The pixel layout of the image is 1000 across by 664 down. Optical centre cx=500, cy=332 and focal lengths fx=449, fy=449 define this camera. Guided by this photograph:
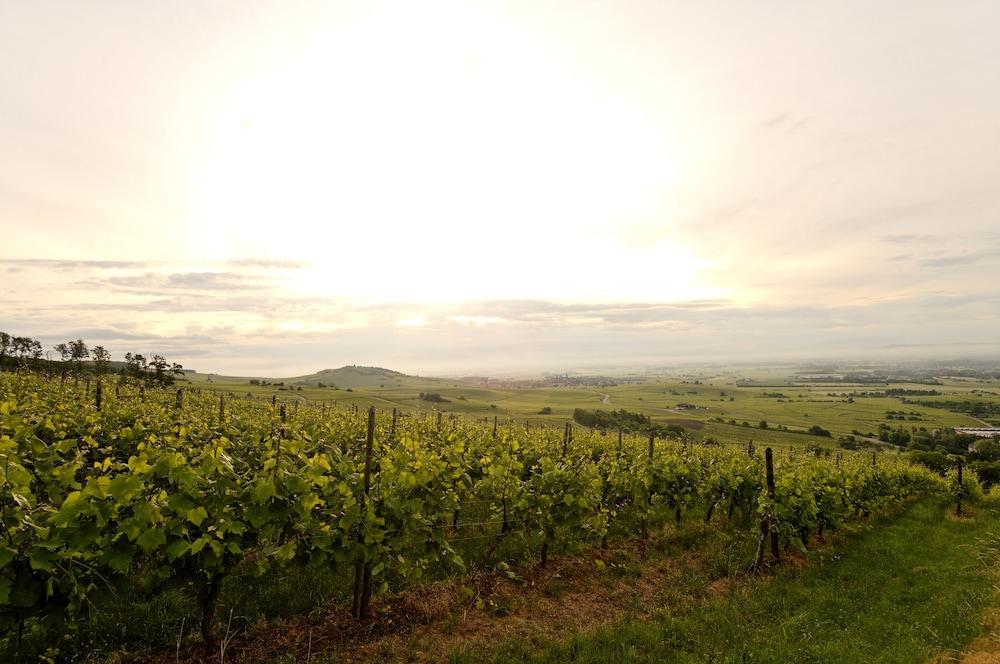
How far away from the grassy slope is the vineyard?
1491 mm

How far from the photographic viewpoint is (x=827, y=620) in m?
9.39

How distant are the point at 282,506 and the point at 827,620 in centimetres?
1098

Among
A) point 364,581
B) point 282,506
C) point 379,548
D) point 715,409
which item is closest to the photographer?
point 282,506

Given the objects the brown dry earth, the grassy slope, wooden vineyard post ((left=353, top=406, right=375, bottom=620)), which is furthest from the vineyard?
the grassy slope

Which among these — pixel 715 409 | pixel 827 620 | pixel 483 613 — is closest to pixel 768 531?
pixel 827 620

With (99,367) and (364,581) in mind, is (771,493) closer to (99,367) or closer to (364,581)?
(364,581)

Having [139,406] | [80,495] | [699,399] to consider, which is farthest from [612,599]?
[699,399]

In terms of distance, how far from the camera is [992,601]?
1030 centimetres

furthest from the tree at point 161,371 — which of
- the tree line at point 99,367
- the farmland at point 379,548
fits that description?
the farmland at point 379,548

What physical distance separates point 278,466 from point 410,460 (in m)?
2.52

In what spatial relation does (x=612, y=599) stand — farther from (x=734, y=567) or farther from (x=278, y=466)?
(x=278, y=466)

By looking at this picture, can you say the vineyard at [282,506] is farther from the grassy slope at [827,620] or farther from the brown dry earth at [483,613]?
the grassy slope at [827,620]

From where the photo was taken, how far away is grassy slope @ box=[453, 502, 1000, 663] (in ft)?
25.8

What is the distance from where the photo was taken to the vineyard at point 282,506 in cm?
494
